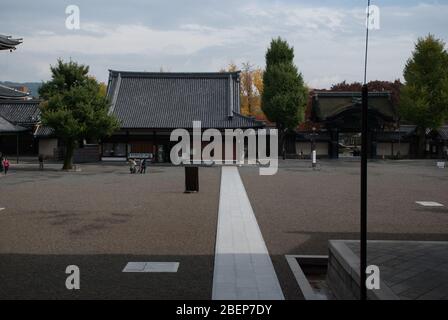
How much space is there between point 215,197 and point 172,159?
2159 cm

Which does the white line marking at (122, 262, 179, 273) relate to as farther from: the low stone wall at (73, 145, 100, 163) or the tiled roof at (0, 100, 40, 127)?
the tiled roof at (0, 100, 40, 127)

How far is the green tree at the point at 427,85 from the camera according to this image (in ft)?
130

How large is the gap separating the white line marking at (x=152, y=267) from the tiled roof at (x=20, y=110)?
38345 mm

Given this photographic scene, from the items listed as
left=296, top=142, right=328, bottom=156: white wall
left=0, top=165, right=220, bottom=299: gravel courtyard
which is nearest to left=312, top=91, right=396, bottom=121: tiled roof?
left=296, top=142, right=328, bottom=156: white wall

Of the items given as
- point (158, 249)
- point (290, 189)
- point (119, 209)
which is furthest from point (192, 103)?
point (158, 249)

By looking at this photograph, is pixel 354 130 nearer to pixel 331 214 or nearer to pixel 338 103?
pixel 338 103

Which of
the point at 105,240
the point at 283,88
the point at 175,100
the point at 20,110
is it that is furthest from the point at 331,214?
the point at 20,110

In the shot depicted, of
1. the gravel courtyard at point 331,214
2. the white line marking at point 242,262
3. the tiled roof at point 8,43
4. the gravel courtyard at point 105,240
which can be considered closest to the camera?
the white line marking at point 242,262

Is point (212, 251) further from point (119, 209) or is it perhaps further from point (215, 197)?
point (215, 197)

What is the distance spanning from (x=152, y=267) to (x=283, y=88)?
37.3 metres

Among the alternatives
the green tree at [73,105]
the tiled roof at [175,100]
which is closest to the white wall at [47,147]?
the tiled roof at [175,100]

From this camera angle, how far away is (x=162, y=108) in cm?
3928

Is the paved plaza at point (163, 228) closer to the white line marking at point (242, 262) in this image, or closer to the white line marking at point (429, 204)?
the white line marking at point (242, 262)

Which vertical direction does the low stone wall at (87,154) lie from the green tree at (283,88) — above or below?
below
